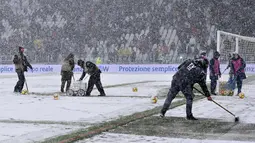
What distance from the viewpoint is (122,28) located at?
147 ft

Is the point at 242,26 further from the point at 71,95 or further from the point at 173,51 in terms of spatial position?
the point at 71,95

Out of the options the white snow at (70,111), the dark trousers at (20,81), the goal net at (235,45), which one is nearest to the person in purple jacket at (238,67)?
the white snow at (70,111)

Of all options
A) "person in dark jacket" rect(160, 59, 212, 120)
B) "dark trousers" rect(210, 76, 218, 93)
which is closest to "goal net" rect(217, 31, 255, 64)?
"dark trousers" rect(210, 76, 218, 93)

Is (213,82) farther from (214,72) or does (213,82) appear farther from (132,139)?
(132,139)

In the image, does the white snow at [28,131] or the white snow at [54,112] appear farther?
the white snow at [54,112]

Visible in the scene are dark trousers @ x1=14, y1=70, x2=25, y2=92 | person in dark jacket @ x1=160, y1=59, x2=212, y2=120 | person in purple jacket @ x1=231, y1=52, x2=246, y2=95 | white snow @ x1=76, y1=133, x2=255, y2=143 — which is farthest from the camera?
dark trousers @ x1=14, y1=70, x2=25, y2=92

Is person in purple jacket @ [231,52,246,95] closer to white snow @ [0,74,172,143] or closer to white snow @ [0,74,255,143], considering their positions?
white snow @ [0,74,255,143]

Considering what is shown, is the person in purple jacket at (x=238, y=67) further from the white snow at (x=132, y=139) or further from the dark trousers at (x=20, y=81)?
the white snow at (x=132, y=139)

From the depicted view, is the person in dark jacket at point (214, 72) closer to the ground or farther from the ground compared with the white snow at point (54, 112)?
farther from the ground

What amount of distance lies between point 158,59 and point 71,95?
21.3 m

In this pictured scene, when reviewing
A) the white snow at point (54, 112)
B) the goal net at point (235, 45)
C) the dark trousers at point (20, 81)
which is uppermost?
the goal net at point (235, 45)

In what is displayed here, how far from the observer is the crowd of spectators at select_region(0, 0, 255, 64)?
40.2 metres

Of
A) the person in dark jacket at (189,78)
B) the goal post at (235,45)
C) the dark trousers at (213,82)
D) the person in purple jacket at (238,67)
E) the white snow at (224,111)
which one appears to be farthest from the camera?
the goal post at (235,45)

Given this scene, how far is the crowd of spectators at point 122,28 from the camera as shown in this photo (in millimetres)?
40250
